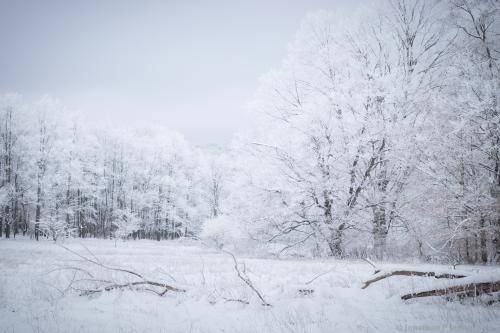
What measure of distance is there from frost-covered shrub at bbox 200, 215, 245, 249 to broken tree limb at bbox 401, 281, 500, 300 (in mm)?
8699

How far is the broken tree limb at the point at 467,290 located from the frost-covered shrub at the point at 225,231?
8.70 m

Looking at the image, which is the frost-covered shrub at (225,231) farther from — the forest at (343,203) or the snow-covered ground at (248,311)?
the snow-covered ground at (248,311)

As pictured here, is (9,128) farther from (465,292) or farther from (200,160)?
(465,292)

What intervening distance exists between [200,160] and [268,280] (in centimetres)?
4518

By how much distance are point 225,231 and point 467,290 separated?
10482mm

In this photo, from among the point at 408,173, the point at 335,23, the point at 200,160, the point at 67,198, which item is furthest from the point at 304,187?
the point at 200,160

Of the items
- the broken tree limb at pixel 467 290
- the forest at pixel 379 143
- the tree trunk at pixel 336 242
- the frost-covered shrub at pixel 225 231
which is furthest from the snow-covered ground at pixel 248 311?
the frost-covered shrub at pixel 225 231

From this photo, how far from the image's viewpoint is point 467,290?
12.3 feet

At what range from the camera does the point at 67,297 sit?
17.1ft

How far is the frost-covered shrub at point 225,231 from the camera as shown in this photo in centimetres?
1250

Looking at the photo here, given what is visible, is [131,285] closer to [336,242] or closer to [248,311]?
[248,311]

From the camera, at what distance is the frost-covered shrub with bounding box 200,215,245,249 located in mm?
12501

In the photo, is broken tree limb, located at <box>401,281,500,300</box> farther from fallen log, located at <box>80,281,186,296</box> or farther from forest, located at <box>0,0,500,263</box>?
forest, located at <box>0,0,500,263</box>

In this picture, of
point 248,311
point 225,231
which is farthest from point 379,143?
point 248,311
